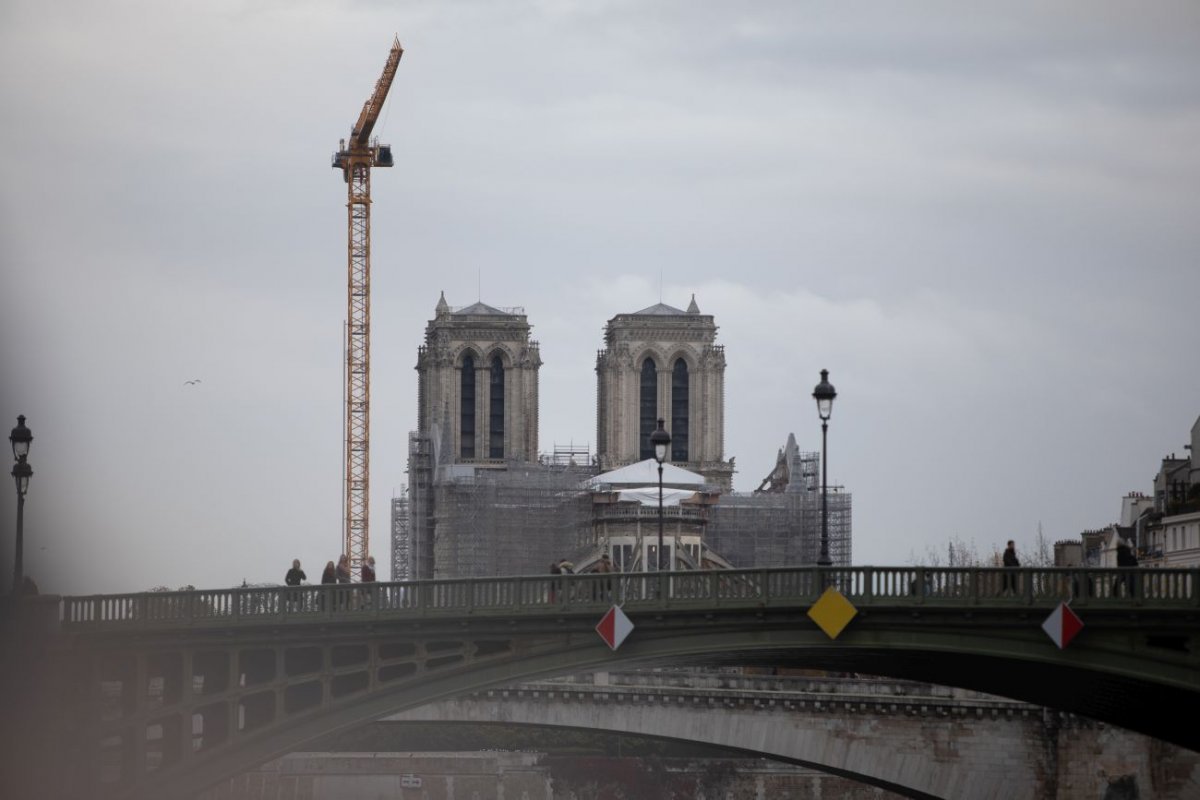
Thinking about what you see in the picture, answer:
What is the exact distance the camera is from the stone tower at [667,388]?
17350 centimetres

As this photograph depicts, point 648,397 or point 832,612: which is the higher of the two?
point 648,397

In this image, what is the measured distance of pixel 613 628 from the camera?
46500 mm

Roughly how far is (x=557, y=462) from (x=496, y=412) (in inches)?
287

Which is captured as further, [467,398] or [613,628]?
[467,398]

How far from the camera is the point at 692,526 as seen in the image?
14138 cm

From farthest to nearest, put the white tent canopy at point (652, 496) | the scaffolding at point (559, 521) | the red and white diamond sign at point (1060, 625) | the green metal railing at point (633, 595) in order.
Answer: the scaffolding at point (559, 521), the white tent canopy at point (652, 496), the green metal railing at point (633, 595), the red and white diamond sign at point (1060, 625)

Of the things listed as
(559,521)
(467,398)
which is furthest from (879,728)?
(467,398)

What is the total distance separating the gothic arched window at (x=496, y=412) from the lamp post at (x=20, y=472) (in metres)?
127

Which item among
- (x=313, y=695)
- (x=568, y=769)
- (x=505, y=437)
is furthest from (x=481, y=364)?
(x=313, y=695)

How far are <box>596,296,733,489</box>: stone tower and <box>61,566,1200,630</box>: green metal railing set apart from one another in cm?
12147

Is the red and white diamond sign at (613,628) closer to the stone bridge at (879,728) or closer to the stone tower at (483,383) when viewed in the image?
the stone bridge at (879,728)

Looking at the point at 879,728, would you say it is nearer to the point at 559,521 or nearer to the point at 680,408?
the point at 559,521

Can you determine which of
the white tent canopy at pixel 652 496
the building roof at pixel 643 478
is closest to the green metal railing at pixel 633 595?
the white tent canopy at pixel 652 496

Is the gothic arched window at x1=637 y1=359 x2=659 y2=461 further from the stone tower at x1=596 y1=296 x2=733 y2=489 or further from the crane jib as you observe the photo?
the crane jib
